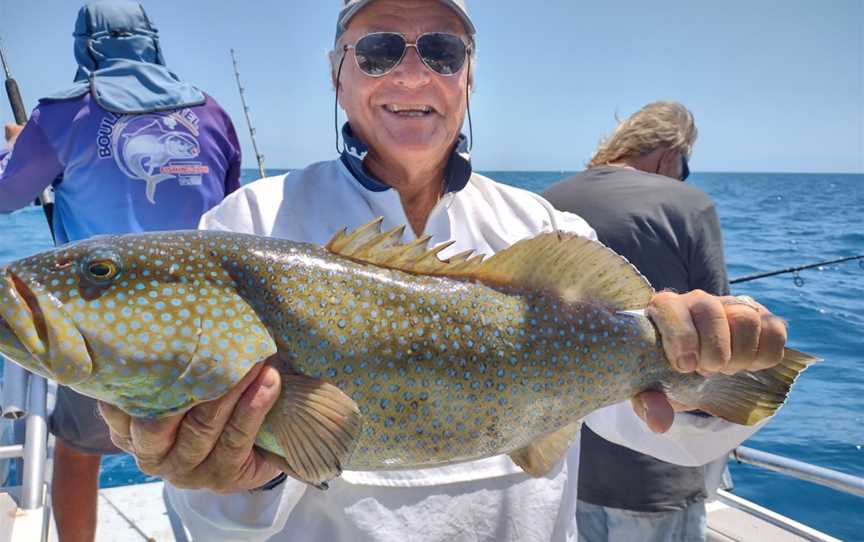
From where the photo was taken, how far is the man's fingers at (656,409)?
210 centimetres

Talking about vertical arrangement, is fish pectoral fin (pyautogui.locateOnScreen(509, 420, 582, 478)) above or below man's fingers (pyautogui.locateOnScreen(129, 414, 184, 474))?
below

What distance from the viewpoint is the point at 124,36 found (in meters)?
3.90

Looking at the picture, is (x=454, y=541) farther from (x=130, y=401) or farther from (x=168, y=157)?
(x=168, y=157)

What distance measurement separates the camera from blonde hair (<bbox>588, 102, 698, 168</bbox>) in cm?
483

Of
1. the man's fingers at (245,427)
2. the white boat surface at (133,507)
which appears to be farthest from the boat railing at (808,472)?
the man's fingers at (245,427)

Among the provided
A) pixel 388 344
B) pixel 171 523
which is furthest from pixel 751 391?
pixel 171 523

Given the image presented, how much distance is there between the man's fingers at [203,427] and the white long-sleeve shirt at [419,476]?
40cm

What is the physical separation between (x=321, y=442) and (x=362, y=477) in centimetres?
59

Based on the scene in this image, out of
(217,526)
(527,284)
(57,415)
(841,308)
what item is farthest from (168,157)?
(841,308)

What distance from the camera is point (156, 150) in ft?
12.1

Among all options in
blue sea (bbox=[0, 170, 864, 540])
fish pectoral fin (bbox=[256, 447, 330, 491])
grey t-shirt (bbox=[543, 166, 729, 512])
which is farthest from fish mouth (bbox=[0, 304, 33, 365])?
blue sea (bbox=[0, 170, 864, 540])

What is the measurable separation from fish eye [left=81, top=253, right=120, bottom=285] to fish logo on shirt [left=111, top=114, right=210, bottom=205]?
2.20 meters

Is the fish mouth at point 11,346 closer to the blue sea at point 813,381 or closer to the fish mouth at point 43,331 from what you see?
the fish mouth at point 43,331

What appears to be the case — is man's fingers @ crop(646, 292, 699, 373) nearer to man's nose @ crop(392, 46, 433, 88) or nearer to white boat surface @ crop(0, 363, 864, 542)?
man's nose @ crop(392, 46, 433, 88)
